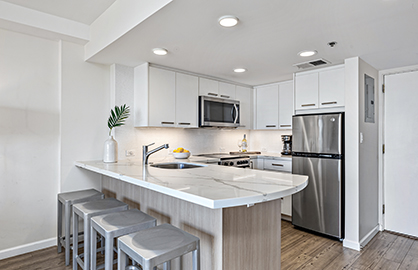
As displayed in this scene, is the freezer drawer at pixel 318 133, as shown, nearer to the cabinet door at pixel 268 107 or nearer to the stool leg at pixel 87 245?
the cabinet door at pixel 268 107

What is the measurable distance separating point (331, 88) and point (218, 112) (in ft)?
5.20

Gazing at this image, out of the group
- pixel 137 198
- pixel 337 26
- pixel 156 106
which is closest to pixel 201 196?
pixel 137 198

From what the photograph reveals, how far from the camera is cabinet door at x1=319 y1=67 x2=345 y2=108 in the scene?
3082mm

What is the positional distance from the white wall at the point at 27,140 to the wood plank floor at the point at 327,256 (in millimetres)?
273

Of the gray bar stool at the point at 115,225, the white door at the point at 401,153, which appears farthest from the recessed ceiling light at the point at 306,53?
the gray bar stool at the point at 115,225

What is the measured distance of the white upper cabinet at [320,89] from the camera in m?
3.10

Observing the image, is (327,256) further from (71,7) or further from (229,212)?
(71,7)

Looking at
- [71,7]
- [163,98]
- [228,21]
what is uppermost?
[71,7]

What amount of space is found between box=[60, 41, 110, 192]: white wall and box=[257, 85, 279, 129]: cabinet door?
99.8 inches

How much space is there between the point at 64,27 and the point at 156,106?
128 cm

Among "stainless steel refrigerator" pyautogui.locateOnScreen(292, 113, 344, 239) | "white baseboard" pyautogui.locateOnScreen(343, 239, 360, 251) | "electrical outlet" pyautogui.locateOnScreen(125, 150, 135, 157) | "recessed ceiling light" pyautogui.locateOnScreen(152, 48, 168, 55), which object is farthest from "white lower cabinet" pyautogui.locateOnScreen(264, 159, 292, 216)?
"recessed ceiling light" pyautogui.locateOnScreen(152, 48, 168, 55)

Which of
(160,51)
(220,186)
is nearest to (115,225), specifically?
(220,186)

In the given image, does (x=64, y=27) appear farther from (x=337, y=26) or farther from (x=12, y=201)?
(x=337, y=26)

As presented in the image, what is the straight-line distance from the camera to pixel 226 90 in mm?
4078
